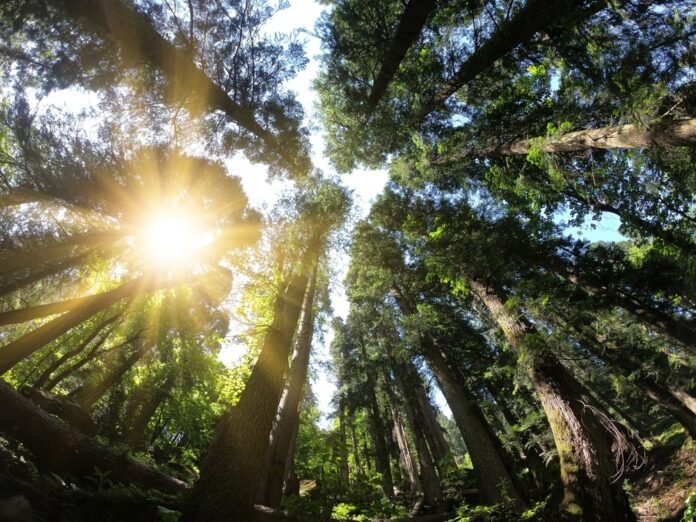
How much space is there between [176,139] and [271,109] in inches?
113

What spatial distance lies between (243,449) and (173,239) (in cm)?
835

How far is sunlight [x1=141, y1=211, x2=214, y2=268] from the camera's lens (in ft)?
35.7

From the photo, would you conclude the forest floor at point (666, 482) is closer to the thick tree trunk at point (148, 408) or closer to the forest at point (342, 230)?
the forest at point (342, 230)

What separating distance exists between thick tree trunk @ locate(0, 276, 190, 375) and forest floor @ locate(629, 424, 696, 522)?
16.8m

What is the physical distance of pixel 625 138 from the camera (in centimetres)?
646

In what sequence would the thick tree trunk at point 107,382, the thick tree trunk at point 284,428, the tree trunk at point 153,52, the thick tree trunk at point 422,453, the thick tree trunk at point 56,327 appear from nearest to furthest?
1. the tree trunk at point 153,52
2. the thick tree trunk at point 284,428
3. the thick tree trunk at point 56,327
4. the thick tree trunk at point 107,382
5. the thick tree trunk at point 422,453

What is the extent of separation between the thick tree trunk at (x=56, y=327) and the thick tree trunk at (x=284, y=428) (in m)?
5.28

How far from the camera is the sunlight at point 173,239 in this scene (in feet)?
35.7

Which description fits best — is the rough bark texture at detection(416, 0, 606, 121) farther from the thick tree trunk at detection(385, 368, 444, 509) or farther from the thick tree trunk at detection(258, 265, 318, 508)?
the thick tree trunk at detection(385, 368, 444, 509)

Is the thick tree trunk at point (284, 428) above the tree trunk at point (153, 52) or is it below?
below

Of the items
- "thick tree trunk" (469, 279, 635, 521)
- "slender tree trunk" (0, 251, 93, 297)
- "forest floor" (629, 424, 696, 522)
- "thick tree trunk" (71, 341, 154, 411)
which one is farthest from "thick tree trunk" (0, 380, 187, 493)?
"forest floor" (629, 424, 696, 522)

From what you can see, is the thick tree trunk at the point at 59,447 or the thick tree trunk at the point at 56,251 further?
the thick tree trunk at the point at 56,251

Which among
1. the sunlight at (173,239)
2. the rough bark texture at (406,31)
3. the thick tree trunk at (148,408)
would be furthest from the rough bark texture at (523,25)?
the thick tree trunk at (148,408)

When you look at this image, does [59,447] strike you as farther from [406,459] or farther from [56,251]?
[406,459]
